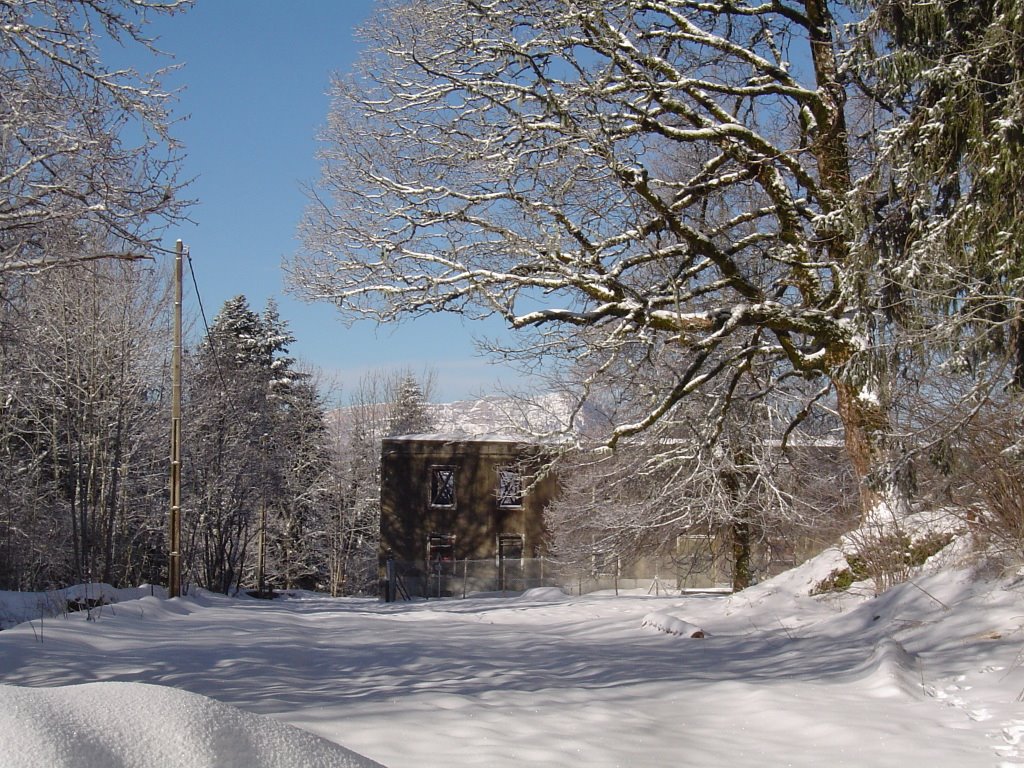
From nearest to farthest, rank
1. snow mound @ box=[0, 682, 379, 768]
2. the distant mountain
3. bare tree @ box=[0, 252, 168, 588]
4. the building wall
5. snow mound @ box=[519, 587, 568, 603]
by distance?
1. snow mound @ box=[0, 682, 379, 768]
2. the distant mountain
3. snow mound @ box=[519, 587, 568, 603]
4. bare tree @ box=[0, 252, 168, 588]
5. the building wall

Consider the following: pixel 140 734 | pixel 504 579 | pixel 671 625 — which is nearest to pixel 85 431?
pixel 504 579

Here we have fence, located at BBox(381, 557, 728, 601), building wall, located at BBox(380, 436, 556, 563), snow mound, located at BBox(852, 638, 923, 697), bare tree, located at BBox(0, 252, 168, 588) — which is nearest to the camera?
snow mound, located at BBox(852, 638, 923, 697)

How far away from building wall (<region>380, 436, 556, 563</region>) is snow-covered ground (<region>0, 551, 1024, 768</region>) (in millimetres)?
26191

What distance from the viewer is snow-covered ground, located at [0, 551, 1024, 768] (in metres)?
2.40

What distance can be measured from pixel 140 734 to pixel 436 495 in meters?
36.7

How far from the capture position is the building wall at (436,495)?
38312 millimetres

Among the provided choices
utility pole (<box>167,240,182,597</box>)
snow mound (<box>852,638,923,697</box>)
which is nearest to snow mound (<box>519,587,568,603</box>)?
utility pole (<box>167,240,182,597</box>)

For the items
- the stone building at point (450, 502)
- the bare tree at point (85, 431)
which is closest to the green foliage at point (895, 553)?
the bare tree at point (85, 431)

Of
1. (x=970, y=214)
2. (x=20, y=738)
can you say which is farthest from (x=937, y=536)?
(x=20, y=738)

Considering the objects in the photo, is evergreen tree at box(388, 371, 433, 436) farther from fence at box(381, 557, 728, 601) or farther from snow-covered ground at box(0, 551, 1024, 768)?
snow-covered ground at box(0, 551, 1024, 768)

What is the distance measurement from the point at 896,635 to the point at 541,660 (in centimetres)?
323

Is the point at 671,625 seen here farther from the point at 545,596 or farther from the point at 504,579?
the point at 504,579

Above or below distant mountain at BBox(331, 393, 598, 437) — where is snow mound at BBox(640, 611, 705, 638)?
below

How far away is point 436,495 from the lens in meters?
38.8
